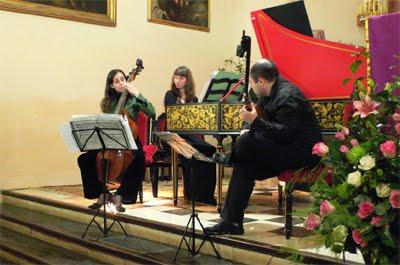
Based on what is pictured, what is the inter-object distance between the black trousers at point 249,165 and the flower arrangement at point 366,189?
114cm

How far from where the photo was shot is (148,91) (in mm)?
7637

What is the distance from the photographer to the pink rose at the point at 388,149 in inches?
72.1

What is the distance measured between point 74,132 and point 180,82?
1357 millimetres

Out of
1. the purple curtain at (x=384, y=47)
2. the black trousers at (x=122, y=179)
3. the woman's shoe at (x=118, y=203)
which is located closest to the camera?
the purple curtain at (x=384, y=47)

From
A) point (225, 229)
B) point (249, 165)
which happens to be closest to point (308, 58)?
point (249, 165)

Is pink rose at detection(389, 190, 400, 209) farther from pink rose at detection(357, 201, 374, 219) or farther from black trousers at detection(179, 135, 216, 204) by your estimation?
black trousers at detection(179, 135, 216, 204)

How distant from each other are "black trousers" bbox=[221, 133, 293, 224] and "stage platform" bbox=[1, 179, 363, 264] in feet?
0.72

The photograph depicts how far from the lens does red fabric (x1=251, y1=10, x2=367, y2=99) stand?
142 inches

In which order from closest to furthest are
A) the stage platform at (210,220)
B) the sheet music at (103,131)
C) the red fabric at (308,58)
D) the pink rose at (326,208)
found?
1. the pink rose at (326,208)
2. the stage platform at (210,220)
3. the red fabric at (308,58)
4. the sheet music at (103,131)

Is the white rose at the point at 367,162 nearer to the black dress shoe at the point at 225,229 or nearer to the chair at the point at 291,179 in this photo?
the chair at the point at 291,179

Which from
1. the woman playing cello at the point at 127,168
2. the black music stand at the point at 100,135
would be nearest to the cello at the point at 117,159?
the woman playing cello at the point at 127,168

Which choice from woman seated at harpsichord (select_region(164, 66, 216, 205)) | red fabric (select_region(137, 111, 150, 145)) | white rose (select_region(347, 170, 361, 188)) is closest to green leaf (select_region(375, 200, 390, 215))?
white rose (select_region(347, 170, 361, 188))

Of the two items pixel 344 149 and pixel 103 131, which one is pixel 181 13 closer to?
pixel 103 131

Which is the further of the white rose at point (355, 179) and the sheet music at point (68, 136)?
the sheet music at point (68, 136)
